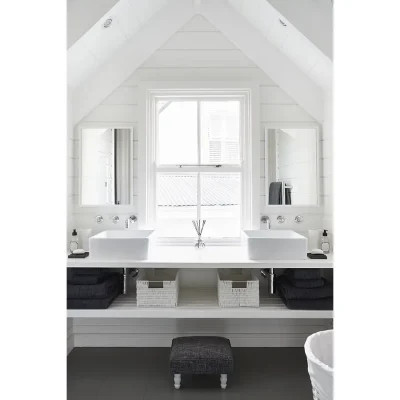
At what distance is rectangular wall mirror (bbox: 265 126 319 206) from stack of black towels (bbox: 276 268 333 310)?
723 mm

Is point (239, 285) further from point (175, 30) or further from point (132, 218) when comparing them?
point (175, 30)

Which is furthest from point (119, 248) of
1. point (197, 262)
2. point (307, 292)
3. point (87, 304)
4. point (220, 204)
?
point (307, 292)

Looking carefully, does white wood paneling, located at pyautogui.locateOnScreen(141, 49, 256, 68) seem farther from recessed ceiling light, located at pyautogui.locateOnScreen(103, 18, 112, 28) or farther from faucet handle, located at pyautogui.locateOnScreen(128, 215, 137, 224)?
faucet handle, located at pyautogui.locateOnScreen(128, 215, 137, 224)

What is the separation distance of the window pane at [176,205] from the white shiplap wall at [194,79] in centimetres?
70

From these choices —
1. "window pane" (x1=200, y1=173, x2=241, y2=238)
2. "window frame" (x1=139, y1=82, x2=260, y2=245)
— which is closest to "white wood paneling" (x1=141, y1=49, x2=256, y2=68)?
"window frame" (x1=139, y1=82, x2=260, y2=245)

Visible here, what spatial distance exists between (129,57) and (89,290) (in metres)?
1.84

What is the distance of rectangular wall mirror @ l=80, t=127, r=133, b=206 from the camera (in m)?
3.25

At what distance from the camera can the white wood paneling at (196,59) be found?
10.6ft

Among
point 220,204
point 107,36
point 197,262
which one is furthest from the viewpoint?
point 220,204

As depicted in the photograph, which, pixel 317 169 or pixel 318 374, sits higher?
pixel 317 169

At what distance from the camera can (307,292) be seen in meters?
2.66
